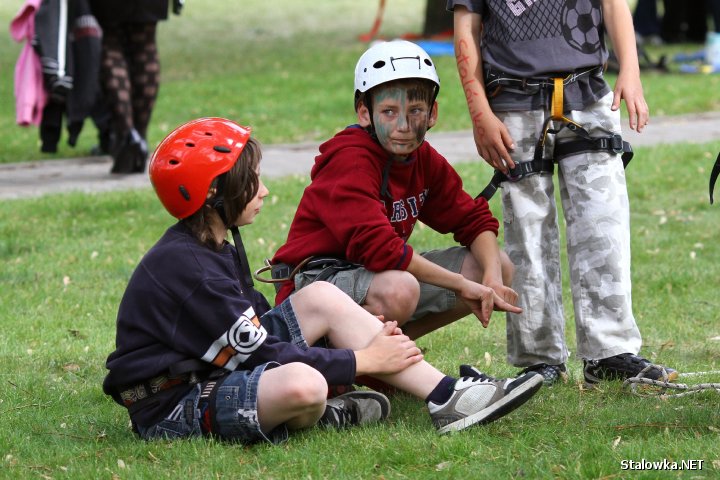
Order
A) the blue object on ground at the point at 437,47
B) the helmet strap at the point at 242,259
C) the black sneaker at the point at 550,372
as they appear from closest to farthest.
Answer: the helmet strap at the point at 242,259 → the black sneaker at the point at 550,372 → the blue object on ground at the point at 437,47

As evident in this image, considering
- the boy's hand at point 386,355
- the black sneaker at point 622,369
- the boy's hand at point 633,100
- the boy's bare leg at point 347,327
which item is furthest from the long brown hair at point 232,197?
the black sneaker at point 622,369

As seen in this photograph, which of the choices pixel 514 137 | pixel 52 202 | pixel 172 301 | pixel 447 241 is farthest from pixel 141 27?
pixel 172 301

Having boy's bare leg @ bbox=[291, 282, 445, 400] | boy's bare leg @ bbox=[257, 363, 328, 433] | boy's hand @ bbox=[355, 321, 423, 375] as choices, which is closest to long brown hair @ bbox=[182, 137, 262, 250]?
boy's bare leg @ bbox=[291, 282, 445, 400]

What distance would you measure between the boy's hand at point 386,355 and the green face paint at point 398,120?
76 cm

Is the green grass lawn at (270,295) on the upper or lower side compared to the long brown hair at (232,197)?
lower

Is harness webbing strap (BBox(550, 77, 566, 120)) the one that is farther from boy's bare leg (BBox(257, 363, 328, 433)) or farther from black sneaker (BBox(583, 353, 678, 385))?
boy's bare leg (BBox(257, 363, 328, 433))

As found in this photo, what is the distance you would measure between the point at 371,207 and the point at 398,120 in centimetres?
36

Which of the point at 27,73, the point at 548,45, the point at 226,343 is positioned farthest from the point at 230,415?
the point at 27,73

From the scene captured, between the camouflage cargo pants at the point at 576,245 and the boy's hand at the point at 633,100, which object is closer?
the boy's hand at the point at 633,100

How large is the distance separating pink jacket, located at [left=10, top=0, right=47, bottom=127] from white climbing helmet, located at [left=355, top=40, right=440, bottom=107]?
5211mm

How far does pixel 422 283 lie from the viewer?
459cm

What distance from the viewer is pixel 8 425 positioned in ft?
14.4

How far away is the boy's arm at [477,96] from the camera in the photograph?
4684 millimetres

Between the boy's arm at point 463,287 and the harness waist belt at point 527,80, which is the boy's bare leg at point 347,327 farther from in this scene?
the harness waist belt at point 527,80
